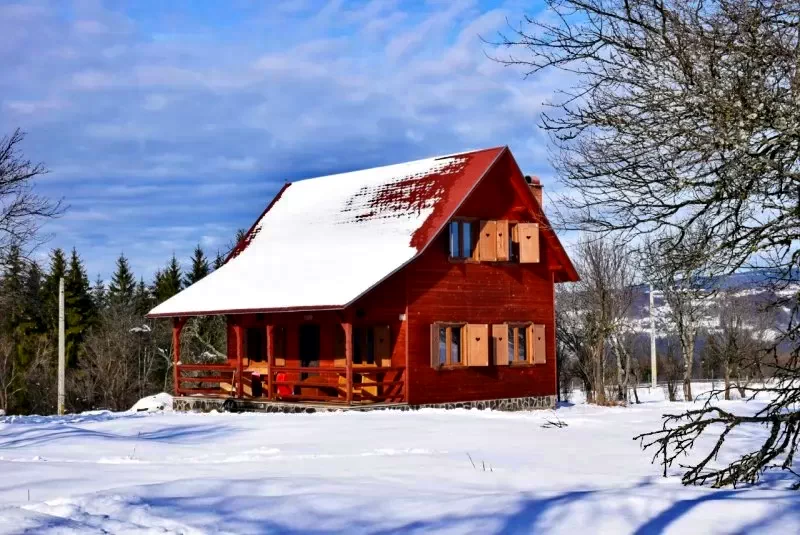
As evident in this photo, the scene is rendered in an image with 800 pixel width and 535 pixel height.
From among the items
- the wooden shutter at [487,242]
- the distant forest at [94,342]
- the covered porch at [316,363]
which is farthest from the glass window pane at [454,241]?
the distant forest at [94,342]

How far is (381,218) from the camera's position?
26250 millimetres

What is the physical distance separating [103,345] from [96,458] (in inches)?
1530

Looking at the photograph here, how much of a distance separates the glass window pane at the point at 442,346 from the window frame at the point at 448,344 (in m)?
0.03

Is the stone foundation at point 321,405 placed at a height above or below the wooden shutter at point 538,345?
below

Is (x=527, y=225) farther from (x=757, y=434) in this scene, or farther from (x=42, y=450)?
(x=42, y=450)

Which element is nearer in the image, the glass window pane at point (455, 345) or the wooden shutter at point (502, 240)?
the glass window pane at point (455, 345)

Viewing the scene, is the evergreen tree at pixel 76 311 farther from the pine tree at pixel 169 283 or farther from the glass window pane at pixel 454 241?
the glass window pane at pixel 454 241

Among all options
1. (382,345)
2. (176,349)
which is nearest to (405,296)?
(382,345)

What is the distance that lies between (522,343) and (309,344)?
20.0 ft

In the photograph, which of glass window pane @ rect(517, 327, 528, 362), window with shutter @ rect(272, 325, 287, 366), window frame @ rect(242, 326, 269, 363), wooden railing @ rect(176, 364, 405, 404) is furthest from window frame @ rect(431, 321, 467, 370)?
window frame @ rect(242, 326, 269, 363)

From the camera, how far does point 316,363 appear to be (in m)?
25.8

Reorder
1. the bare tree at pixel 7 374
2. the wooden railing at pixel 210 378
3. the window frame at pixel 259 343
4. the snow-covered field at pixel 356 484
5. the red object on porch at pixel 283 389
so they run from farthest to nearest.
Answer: the bare tree at pixel 7 374, the window frame at pixel 259 343, the wooden railing at pixel 210 378, the red object on porch at pixel 283 389, the snow-covered field at pixel 356 484

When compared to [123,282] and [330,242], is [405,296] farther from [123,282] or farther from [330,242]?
[123,282]

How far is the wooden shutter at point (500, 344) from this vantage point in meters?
25.4
